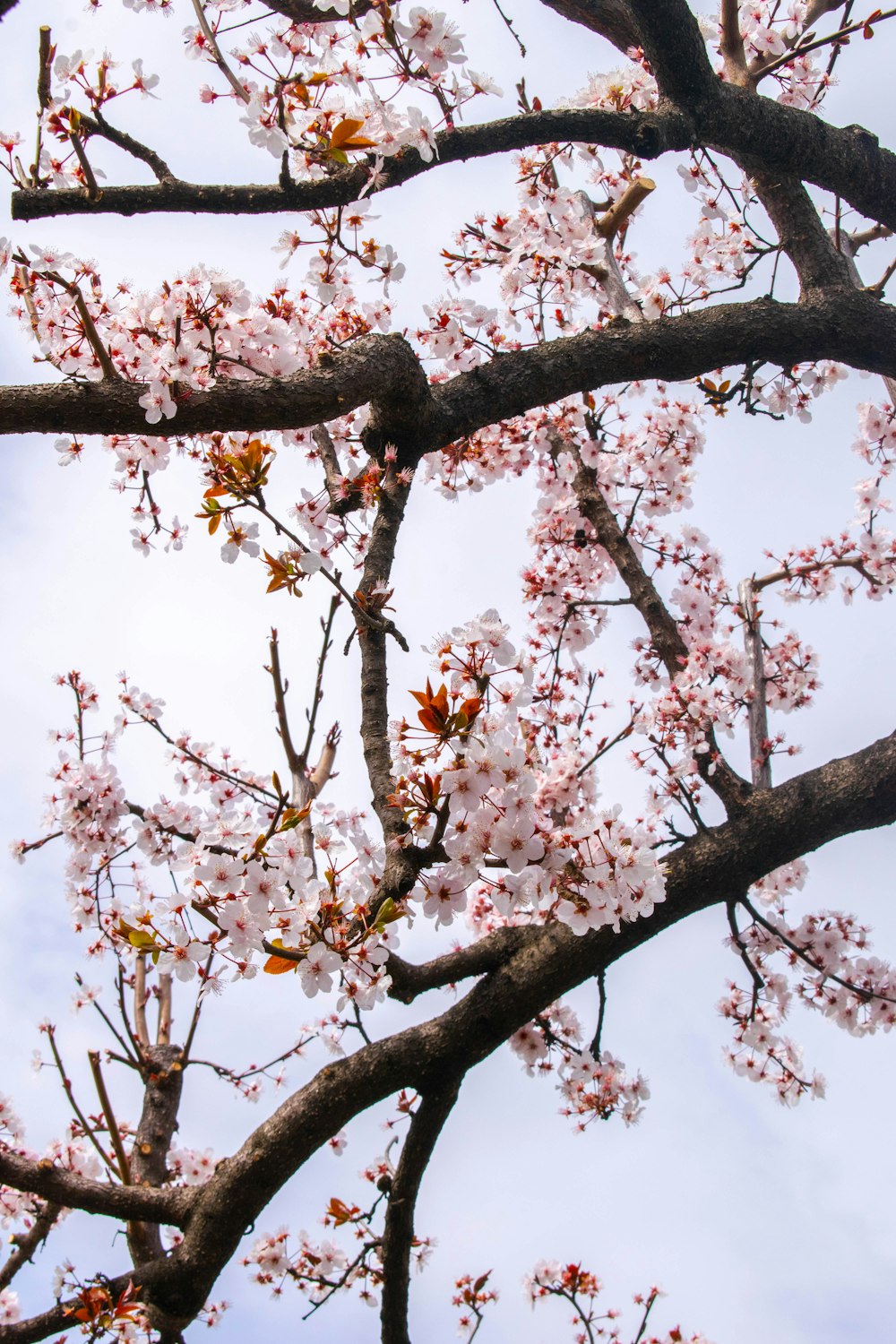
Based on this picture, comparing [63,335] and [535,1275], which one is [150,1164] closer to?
[535,1275]

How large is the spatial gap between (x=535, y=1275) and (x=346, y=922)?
A: 459cm

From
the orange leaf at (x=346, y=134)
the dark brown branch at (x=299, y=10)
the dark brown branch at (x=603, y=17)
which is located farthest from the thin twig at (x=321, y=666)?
the dark brown branch at (x=603, y=17)

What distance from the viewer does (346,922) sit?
1647 mm

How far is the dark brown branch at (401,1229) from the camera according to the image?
319cm

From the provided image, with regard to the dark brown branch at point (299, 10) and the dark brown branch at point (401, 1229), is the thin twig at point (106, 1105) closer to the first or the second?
the dark brown branch at point (401, 1229)

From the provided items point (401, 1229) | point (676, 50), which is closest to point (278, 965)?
point (401, 1229)

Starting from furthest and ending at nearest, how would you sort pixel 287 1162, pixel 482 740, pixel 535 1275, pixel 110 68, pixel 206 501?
pixel 535 1275
pixel 287 1162
pixel 110 68
pixel 206 501
pixel 482 740

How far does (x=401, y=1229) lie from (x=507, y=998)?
1.10 metres

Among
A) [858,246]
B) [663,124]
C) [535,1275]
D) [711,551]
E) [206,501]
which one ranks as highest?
[858,246]

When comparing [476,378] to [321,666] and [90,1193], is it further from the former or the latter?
[90,1193]

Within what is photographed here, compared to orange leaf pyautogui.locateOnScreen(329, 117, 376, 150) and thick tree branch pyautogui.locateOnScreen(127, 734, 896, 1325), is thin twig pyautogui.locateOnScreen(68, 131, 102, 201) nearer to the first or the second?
orange leaf pyautogui.locateOnScreen(329, 117, 376, 150)

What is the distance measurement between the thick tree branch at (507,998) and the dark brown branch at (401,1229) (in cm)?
33

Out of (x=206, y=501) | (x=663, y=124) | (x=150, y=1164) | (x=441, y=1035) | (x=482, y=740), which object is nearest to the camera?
(x=482, y=740)

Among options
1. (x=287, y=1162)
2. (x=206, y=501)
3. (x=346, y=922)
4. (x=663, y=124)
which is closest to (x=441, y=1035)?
(x=287, y=1162)
